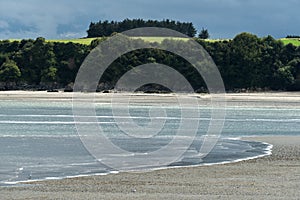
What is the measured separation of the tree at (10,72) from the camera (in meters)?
98.1

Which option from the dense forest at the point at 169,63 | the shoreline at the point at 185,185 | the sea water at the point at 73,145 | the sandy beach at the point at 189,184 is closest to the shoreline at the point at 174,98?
the dense forest at the point at 169,63

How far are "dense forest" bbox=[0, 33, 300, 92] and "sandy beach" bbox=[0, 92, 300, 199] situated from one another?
237ft

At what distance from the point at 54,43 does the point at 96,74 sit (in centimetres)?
1572

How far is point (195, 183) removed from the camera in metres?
18.4

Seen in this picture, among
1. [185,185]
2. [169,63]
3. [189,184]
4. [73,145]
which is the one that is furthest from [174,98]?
[185,185]

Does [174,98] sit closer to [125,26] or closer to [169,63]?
[169,63]

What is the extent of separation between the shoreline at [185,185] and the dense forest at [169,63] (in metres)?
72.5

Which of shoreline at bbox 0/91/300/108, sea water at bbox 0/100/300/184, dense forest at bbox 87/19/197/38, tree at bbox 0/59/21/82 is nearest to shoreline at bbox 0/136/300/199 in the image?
sea water at bbox 0/100/300/184

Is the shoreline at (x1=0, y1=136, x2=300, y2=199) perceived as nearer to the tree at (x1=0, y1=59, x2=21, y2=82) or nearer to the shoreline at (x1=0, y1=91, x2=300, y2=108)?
the shoreline at (x1=0, y1=91, x2=300, y2=108)

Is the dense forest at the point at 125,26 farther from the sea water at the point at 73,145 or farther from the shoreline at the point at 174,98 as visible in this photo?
the sea water at the point at 73,145

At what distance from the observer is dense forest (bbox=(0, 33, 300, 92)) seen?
9744cm

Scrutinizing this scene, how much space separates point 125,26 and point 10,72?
60.8 metres

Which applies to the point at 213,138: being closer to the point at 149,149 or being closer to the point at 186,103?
the point at 149,149

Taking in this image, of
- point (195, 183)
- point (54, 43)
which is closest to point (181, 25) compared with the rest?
point (54, 43)
